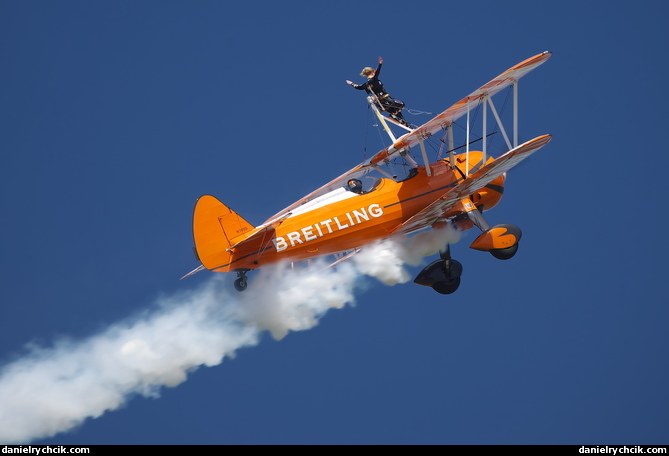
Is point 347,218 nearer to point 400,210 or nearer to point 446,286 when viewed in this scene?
point 400,210

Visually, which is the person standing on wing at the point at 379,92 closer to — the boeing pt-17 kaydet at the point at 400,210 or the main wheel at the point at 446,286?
the boeing pt-17 kaydet at the point at 400,210

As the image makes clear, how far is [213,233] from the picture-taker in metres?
15.0

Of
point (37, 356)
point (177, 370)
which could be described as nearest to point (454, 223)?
point (177, 370)

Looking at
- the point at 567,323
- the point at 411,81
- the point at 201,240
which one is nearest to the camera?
the point at 201,240

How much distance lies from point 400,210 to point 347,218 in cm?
101

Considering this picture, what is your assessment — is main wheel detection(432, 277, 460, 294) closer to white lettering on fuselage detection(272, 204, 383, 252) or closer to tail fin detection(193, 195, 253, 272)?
white lettering on fuselage detection(272, 204, 383, 252)

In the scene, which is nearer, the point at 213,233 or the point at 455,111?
the point at 213,233

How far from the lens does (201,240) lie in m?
14.9

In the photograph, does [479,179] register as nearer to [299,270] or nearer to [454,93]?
[299,270]

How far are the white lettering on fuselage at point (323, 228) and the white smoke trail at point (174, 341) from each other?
0.94 meters

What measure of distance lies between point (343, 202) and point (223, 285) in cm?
302

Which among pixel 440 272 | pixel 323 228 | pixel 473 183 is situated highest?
pixel 473 183

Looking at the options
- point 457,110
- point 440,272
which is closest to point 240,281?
point 440,272

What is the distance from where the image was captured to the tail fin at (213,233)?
14.9 m
